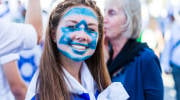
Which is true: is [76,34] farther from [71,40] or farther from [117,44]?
[117,44]

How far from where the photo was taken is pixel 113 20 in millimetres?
2596

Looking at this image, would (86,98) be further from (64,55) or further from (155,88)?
(155,88)

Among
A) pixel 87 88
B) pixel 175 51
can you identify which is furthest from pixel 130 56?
pixel 175 51

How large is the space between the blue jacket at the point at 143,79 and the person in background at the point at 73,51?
0.64 m

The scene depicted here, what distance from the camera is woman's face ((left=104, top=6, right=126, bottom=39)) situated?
102 inches

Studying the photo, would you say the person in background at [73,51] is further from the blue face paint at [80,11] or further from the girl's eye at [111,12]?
the girl's eye at [111,12]

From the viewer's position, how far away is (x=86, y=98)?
174cm

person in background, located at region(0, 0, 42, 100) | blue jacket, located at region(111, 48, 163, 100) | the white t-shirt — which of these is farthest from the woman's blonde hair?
the white t-shirt

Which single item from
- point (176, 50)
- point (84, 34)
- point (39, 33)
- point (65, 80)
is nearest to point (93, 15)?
point (84, 34)

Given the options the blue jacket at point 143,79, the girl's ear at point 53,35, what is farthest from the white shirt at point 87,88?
the blue jacket at point 143,79

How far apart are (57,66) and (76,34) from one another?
18cm

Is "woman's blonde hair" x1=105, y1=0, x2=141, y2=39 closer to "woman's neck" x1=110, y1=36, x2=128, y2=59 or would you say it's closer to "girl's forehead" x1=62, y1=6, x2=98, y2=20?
"woman's neck" x1=110, y1=36, x2=128, y2=59

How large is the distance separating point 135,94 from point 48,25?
Answer: 3.00ft

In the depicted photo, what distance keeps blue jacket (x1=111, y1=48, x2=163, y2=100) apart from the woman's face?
0.82 feet
